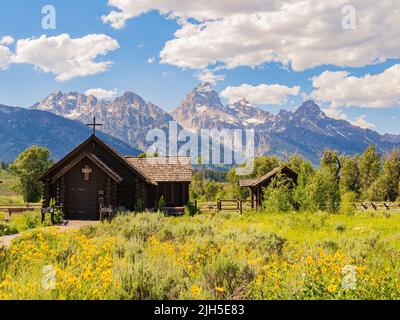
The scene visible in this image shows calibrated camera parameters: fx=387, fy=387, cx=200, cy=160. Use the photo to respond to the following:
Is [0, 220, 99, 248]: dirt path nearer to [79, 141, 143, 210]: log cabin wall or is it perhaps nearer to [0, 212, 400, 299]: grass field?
[0, 212, 400, 299]: grass field

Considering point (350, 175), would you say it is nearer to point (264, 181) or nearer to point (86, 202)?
point (264, 181)

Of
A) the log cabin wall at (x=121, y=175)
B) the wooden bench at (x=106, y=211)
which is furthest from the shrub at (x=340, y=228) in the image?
the log cabin wall at (x=121, y=175)

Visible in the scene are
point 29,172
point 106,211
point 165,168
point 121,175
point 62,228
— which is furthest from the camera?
point 29,172

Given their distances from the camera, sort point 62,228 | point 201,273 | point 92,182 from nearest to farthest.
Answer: point 201,273, point 62,228, point 92,182

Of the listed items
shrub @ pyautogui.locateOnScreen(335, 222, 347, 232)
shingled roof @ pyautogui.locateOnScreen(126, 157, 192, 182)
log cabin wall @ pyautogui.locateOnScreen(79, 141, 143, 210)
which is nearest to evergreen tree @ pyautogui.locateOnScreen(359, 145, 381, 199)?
shingled roof @ pyautogui.locateOnScreen(126, 157, 192, 182)

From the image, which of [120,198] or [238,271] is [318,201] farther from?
[238,271]

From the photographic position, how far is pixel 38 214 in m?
24.5

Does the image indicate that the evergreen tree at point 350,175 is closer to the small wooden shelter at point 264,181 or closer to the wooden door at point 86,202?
the small wooden shelter at point 264,181

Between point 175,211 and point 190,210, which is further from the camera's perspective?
point 190,210

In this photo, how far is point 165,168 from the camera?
113 feet

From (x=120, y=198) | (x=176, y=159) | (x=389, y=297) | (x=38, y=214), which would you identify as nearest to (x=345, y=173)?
(x=176, y=159)

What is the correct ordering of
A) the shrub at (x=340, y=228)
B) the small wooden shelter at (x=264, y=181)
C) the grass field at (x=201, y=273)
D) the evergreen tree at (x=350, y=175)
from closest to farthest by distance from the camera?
the grass field at (x=201, y=273), the shrub at (x=340, y=228), the small wooden shelter at (x=264, y=181), the evergreen tree at (x=350, y=175)

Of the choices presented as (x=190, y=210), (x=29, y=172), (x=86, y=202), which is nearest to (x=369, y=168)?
(x=190, y=210)

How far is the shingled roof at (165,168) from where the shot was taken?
33344mm
